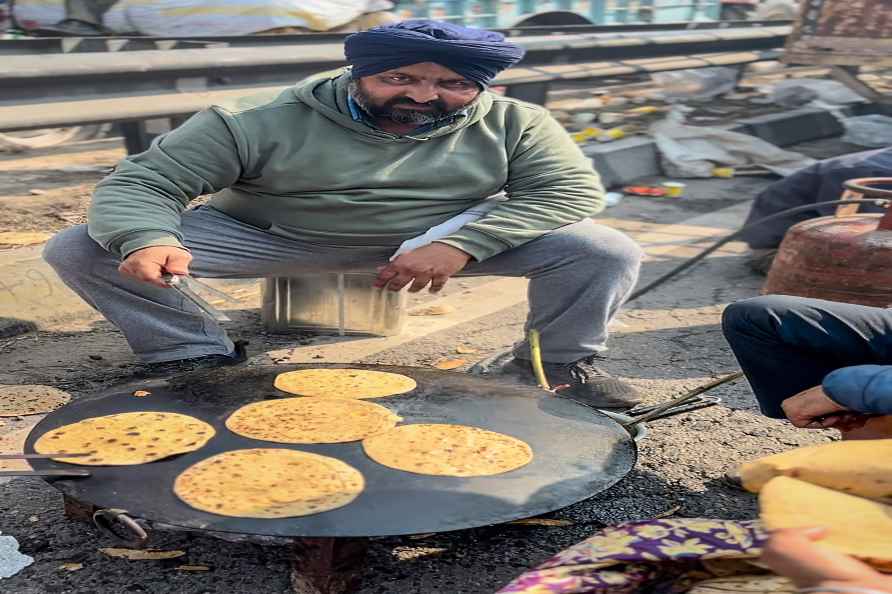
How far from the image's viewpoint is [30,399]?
3.30 m

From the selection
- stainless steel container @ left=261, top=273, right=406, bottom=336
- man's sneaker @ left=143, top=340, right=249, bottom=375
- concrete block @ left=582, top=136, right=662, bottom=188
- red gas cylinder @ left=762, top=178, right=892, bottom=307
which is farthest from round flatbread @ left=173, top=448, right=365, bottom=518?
concrete block @ left=582, top=136, right=662, bottom=188

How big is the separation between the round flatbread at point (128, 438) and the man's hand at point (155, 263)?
507 millimetres

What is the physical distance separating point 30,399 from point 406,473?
167cm

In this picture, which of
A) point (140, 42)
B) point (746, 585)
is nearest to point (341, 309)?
point (746, 585)

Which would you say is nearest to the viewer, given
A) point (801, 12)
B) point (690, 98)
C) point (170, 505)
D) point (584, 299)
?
point (170, 505)

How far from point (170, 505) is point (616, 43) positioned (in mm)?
7154

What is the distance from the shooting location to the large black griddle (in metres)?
1.98

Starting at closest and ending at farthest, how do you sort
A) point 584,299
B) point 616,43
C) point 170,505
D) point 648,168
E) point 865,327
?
point 170,505 → point 865,327 → point 584,299 → point 648,168 → point 616,43

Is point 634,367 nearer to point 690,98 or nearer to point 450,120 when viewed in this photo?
point 450,120

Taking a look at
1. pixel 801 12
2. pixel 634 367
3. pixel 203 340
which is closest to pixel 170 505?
pixel 203 340

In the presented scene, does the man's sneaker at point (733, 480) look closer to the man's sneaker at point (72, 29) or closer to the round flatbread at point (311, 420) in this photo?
the round flatbread at point (311, 420)

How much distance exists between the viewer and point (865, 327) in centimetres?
239

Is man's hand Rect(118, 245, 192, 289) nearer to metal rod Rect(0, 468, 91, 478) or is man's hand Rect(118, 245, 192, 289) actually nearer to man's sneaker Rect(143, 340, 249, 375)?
man's sneaker Rect(143, 340, 249, 375)

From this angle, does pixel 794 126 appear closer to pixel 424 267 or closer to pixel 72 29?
pixel 72 29
